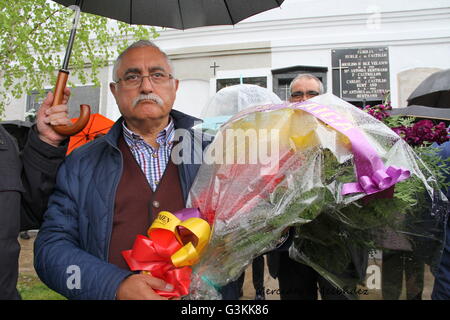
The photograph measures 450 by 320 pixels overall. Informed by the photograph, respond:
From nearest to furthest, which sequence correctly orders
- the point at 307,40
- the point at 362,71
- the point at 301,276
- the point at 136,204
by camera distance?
the point at 301,276 → the point at 136,204 → the point at 362,71 → the point at 307,40

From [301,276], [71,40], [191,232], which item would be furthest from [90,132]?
[191,232]

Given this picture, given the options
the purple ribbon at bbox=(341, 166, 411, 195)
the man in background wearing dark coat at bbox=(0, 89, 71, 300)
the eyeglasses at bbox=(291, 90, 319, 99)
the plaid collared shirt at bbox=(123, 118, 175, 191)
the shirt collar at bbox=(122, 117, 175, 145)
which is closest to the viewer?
the purple ribbon at bbox=(341, 166, 411, 195)

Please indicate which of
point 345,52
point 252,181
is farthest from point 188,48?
point 252,181

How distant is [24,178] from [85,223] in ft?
1.23

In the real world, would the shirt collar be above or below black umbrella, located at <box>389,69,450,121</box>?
below

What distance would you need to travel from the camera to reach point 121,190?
1593 mm

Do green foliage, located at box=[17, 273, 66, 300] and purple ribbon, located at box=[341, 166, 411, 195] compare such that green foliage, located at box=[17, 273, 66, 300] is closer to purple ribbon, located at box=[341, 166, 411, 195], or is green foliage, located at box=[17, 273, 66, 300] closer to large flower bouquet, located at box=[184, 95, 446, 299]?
large flower bouquet, located at box=[184, 95, 446, 299]

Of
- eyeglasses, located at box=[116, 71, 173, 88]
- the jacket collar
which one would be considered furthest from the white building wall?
eyeglasses, located at box=[116, 71, 173, 88]

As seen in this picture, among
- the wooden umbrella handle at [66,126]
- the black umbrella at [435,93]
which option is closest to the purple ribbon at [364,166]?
the wooden umbrella handle at [66,126]

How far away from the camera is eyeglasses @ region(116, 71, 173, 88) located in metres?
1.79

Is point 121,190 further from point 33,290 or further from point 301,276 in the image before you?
point 33,290

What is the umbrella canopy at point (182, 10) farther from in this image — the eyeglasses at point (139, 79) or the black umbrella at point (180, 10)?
the eyeglasses at point (139, 79)

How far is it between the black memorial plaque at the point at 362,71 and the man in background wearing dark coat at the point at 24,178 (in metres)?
8.28

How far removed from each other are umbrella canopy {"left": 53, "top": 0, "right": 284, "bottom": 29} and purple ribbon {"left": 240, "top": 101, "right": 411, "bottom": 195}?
1363 mm
